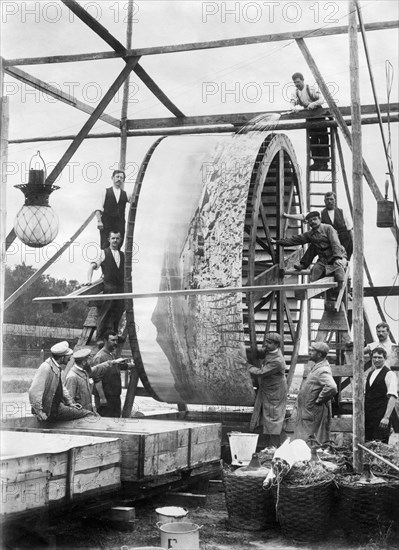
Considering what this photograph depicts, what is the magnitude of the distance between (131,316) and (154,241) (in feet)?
3.47

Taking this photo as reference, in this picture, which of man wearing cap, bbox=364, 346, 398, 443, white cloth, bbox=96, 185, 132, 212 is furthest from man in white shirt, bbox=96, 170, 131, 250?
man wearing cap, bbox=364, 346, 398, 443

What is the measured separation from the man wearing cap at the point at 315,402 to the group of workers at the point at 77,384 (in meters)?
2.47

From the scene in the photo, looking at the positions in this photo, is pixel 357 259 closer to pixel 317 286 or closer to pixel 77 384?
pixel 317 286

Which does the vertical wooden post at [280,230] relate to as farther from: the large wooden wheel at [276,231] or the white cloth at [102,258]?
the white cloth at [102,258]

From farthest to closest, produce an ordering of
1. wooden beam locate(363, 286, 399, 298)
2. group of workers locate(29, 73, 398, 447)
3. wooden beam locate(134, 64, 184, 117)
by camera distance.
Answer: wooden beam locate(363, 286, 399, 298) < wooden beam locate(134, 64, 184, 117) < group of workers locate(29, 73, 398, 447)

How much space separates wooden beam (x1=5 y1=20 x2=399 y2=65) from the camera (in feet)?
35.0

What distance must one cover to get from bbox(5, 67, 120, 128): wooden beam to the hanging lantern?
3053 mm

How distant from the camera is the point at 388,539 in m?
6.51

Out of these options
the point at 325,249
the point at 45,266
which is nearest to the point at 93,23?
the point at 45,266

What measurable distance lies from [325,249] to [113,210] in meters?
3.06

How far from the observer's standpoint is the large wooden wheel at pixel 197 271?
389 inches

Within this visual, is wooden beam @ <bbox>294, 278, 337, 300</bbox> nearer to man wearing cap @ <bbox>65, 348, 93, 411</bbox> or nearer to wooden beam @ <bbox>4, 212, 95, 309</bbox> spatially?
man wearing cap @ <bbox>65, 348, 93, 411</bbox>

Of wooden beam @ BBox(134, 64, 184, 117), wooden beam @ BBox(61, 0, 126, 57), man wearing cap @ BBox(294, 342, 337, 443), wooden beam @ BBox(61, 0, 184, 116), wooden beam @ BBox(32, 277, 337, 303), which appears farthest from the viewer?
wooden beam @ BBox(134, 64, 184, 117)

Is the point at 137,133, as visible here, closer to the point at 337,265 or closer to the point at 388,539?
the point at 337,265
